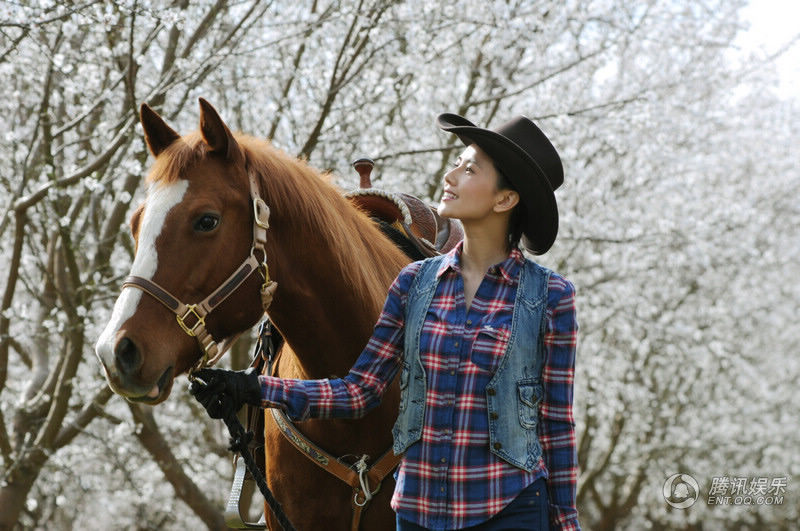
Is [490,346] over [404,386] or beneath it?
over

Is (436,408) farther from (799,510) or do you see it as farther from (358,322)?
(799,510)

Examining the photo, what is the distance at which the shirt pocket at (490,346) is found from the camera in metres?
2.20

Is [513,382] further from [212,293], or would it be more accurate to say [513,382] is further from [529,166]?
[212,293]

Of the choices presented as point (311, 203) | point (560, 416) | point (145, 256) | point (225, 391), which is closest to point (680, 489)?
point (311, 203)

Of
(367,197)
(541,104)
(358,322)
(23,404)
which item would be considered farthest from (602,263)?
(358,322)

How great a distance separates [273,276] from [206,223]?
29cm

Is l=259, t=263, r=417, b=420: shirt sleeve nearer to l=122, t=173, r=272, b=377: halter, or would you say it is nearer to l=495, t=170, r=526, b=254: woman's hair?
l=122, t=173, r=272, b=377: halter

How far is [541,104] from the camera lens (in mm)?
10406

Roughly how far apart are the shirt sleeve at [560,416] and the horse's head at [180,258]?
88 centimetres

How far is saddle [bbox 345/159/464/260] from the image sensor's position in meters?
3.58

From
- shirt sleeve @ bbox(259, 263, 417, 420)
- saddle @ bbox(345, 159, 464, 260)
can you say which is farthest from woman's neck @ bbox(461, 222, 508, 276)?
saddle @ bbox(345, 159, 464, 260)

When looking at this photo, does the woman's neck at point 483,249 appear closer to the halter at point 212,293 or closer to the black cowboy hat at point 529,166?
the black cowboy hat at point 529,166

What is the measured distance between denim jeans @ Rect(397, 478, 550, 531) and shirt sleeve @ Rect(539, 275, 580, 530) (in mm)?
42

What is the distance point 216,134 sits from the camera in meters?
2.56
